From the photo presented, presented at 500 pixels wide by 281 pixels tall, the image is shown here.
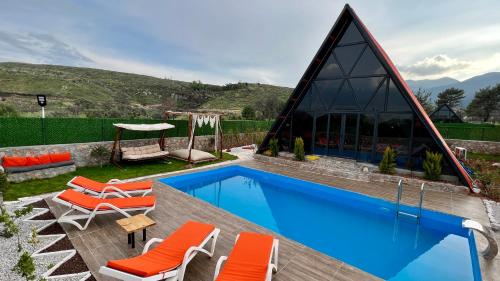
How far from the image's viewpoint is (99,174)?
30.4 feet

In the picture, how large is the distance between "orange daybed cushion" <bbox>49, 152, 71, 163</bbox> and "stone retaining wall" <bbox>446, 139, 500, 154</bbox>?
24.6 metres

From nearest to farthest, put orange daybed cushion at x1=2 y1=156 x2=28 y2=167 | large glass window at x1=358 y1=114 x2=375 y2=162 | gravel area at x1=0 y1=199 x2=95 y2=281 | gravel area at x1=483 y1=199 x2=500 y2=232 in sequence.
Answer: gravel area at x1=0 y1=199 x2=95 y2=281 < gravel area at x1=483 y1=199 x2=500 y2=232 < orange daybed cushion at x1=2 y1=156 x2=28 y2=167 < large glass window at x1=358 y1=114 x2=375 y2=162

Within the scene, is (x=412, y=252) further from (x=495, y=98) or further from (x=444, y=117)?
(x=495, y=98)

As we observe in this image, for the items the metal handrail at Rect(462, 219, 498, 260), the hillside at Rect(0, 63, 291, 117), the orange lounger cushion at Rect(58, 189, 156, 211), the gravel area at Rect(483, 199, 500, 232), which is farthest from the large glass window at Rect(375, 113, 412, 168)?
the hillside at Rect(0, 63, 291, 117)

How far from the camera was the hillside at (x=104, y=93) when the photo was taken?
21.9 m

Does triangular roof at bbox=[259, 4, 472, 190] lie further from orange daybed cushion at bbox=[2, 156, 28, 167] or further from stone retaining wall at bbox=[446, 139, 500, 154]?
stone retaining wall at bbox=[446, 139, 500, 154]

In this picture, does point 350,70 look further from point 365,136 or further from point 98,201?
point 98,201

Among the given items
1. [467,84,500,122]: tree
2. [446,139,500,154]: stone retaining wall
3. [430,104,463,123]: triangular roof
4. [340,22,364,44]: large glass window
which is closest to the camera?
[340,22,364,44]: large glass window

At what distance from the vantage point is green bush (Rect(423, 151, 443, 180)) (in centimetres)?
858

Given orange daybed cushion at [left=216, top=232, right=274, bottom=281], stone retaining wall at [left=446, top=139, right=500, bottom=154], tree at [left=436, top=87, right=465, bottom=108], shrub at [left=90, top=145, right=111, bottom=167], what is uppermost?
tree at [left=436, top=87, right=465, bottom=108]

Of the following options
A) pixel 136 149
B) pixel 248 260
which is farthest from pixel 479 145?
pixel 136 149

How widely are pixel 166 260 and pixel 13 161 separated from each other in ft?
28.1

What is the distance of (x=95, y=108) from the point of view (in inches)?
909

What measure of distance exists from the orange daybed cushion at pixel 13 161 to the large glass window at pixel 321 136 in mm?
12878
